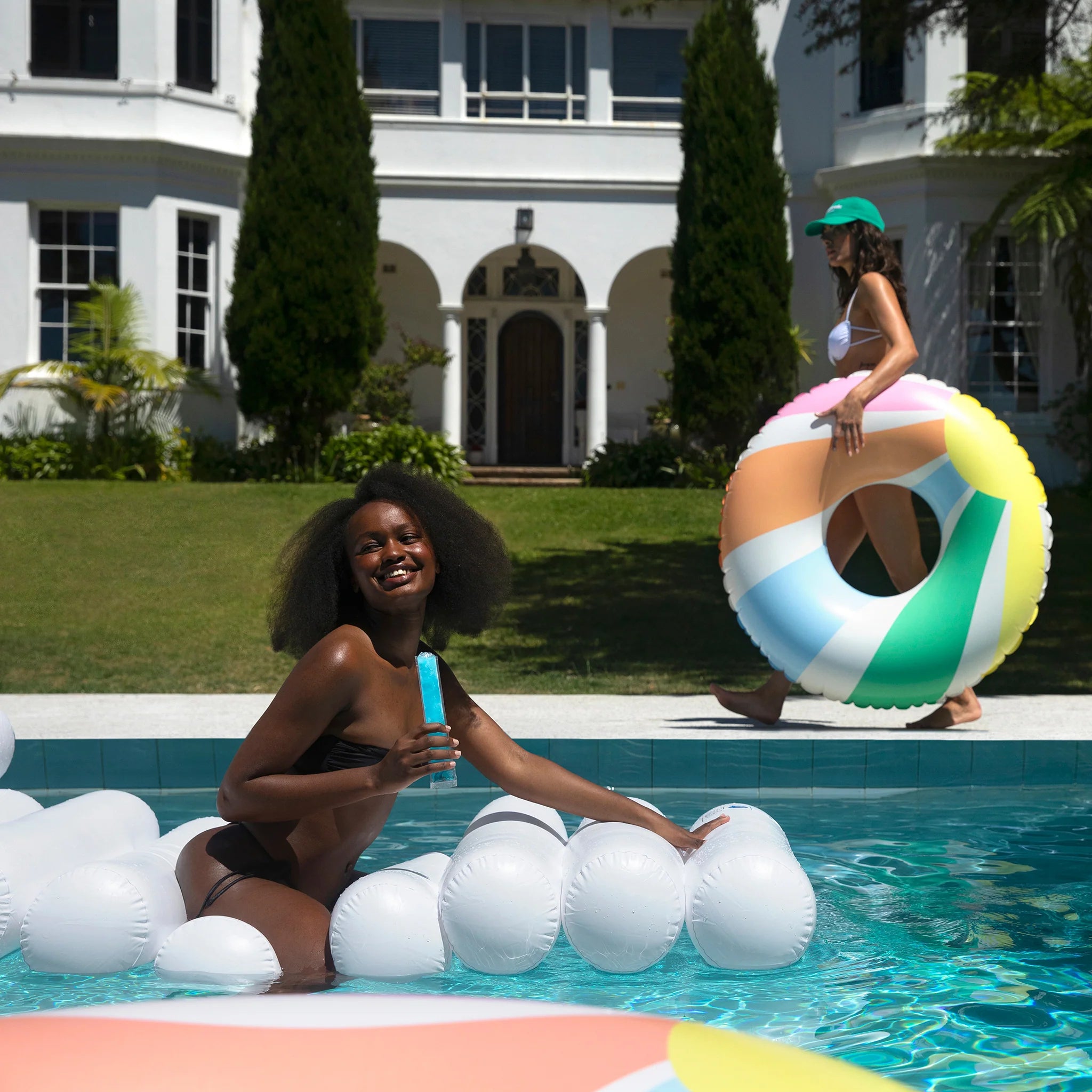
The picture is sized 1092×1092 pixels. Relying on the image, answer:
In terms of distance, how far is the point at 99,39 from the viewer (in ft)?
53.2

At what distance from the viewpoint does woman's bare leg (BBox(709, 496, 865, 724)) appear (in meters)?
5.67

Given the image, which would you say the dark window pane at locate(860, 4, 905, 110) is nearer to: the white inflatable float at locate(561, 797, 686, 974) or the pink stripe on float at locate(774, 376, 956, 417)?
the pink stripe on float at locate(774, 376, 956, 417)

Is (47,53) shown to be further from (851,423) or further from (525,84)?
(851,423)

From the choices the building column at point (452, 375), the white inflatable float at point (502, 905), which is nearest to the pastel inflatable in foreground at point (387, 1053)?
the white inflatable float at point (502, 905)

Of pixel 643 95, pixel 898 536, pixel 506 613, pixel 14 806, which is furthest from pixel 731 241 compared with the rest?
pixel 14 806

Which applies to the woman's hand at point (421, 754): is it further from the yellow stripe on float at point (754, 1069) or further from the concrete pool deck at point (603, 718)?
the concrete pool deck at point (603, 718)

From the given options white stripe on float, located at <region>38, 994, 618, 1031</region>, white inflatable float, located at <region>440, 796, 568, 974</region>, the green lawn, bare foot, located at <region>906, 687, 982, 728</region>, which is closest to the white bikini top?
bare foot, located at <region>906, 687, 982, 728</region>

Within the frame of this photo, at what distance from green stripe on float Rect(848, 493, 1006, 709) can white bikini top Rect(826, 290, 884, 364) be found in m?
0.81

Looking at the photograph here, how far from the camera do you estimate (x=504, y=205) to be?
17891 millimetres

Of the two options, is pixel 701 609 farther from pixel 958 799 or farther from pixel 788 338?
pixel 788 338

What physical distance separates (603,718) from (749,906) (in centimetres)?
275

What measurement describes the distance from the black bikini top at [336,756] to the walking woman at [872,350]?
2.81 m

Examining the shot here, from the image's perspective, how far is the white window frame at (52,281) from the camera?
16156 millimetres

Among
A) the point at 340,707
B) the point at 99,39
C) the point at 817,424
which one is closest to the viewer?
the point at 340,707
